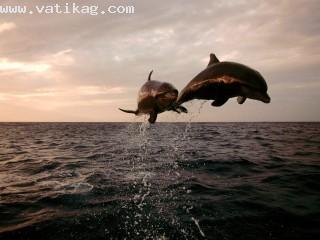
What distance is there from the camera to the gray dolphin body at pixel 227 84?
377 cm

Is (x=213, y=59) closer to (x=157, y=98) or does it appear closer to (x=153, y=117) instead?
(x=157, y=98)

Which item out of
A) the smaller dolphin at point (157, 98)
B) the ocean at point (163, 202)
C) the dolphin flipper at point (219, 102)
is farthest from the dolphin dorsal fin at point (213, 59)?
the ocean at point (163, 202)

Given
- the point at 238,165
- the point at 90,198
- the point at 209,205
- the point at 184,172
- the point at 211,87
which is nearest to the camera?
the point at 211,87

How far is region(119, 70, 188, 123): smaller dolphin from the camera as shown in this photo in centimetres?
494

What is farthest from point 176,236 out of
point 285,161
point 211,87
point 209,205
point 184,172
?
point 285,161

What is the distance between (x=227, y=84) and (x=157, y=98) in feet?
4.94

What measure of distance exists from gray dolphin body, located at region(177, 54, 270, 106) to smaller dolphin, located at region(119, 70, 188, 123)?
0.69 meters

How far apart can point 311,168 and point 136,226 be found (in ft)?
35.6

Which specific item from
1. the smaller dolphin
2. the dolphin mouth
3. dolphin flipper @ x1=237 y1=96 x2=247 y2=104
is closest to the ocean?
the smaller dolphin

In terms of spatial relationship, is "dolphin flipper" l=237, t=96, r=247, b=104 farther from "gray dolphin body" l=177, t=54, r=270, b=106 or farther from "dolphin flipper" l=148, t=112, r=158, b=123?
"dolphin flipper" l=148, t=112, r=158, b=123

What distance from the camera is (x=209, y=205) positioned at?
1055 centimetres

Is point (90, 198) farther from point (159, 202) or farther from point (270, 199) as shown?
point (270, 199)

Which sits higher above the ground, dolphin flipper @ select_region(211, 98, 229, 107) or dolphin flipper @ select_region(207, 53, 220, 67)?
dolphin flipper @ select_region(207, 53, 220, 67)

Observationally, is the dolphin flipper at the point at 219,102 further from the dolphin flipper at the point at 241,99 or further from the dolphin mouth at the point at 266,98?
the dolphin mouth at the point at 266,98
